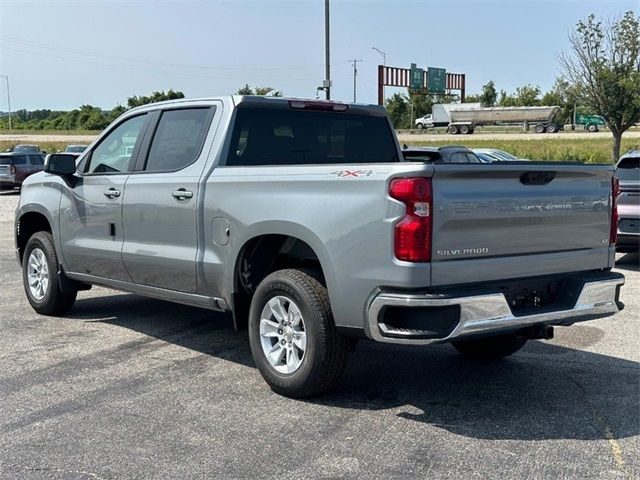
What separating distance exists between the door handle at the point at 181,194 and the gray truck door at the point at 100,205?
78 cm

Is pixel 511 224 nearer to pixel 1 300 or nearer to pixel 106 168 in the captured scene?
pixel 106 168

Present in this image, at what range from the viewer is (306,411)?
490 centimetres

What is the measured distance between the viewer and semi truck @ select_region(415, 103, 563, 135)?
245ft

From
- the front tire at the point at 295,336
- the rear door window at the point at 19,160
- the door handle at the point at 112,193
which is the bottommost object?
the front tire at the point at 295,336

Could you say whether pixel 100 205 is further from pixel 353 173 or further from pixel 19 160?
pixel 19 160

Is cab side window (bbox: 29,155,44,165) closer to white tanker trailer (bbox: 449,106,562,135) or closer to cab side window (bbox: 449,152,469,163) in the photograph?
cab side window (bbox: 449,152,469,163)

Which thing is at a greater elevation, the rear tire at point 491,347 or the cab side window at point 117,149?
the cab side window at point 117,149

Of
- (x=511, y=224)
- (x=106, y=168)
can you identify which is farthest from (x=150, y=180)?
(x=511, y=224)

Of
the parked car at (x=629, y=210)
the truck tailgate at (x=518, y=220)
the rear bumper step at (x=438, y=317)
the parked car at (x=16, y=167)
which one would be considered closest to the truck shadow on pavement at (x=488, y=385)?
the rear bumper step at (x=438, y=317)

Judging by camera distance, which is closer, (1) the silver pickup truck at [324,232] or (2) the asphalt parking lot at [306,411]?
(2) the asphalt parking lot at [306,411]

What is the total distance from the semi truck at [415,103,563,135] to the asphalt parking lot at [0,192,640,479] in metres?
71.1

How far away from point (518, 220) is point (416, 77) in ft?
231

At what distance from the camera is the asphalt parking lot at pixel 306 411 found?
4.08m

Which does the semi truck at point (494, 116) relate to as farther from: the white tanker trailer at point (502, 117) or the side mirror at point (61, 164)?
the side mirror at point (61, 164)
